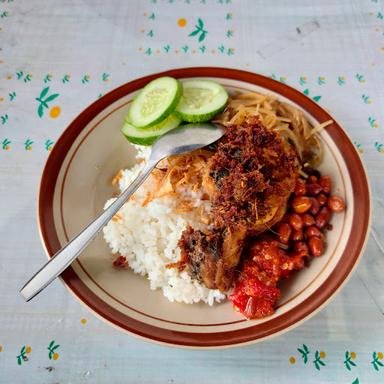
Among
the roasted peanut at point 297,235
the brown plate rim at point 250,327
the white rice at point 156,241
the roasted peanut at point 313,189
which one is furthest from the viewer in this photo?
the roasted peanut at point 313,189

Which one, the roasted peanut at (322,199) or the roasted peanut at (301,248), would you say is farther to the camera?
the roasted peanut at (322,199)

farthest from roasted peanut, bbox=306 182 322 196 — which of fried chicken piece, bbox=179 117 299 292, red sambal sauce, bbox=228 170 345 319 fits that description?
fried chicken piece, bbox=179 117 299 292

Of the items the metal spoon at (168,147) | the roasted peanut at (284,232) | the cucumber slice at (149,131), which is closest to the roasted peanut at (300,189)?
the roasted peanut at (284,232)

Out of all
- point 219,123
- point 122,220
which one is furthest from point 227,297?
point 219,123

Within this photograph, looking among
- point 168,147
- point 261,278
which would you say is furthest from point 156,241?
point 261,278

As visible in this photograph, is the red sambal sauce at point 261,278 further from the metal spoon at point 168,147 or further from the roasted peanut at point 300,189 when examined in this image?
the metal spoon at point 168,147

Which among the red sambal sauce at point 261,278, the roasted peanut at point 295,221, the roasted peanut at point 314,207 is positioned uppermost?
the roasted peanut at point 314,207

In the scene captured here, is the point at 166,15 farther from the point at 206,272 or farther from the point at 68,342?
the point at 68,342
